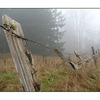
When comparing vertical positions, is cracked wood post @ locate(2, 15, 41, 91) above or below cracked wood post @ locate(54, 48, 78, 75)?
above

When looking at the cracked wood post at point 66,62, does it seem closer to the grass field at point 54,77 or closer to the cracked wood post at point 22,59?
the grass field at point 54,77

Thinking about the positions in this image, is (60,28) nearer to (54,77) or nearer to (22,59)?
(54,77)

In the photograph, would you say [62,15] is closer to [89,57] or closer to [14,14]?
[14,14]

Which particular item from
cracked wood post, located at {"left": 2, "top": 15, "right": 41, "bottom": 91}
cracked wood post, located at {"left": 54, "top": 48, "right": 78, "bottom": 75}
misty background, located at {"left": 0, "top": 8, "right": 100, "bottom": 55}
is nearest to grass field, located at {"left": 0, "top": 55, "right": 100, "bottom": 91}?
cracked wood post, located at {"left": 54, "top": 48, "right": 78, "bottom": 75}

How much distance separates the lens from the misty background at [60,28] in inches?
54.4

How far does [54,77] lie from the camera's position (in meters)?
1.31

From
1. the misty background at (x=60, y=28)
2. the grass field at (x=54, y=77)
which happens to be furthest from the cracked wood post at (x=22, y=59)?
the misty background at (x=60, y=28)

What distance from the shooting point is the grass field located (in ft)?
3.65

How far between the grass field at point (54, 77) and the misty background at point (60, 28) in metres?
0.18

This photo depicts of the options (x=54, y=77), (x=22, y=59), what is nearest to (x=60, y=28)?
(x=54, y=77)

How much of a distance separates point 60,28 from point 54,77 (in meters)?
0.77

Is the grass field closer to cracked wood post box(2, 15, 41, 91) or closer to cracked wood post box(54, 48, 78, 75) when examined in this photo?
cracked wood post box(54, 48, 78, 75)

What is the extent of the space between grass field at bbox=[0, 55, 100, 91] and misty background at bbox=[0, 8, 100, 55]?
0.59 ft

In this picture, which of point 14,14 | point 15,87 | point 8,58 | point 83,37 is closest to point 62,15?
point 83,37
